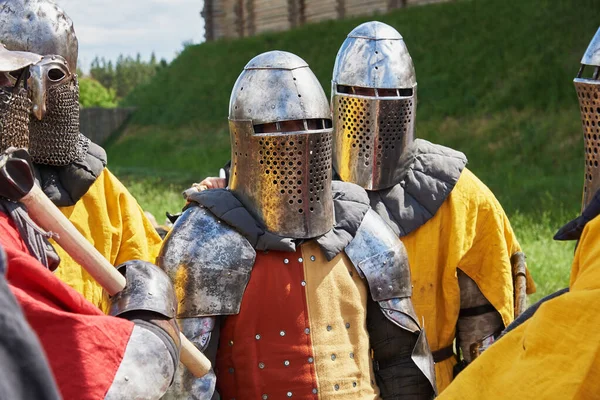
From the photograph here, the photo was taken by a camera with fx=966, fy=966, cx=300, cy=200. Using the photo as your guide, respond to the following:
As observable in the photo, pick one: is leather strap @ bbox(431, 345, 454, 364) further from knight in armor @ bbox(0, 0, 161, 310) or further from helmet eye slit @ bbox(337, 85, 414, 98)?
knight in armor @ bbox(0, 0, 161, 310)

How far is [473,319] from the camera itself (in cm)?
453

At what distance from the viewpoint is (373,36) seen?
4836 mm

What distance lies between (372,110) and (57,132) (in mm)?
1485

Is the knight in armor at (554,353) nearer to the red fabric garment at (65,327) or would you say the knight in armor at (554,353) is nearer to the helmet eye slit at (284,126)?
the red fabric garment at (65,327)

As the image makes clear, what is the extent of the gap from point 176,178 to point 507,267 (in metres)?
13.9

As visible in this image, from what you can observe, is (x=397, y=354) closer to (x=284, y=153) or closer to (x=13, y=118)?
(x=284, y=153)

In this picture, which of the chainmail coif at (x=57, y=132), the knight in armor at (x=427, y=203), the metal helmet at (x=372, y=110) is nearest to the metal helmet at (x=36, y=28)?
the chainmail coif at (x=57, y=132)

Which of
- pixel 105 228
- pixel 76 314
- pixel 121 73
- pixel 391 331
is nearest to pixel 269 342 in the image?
pixel 391 331

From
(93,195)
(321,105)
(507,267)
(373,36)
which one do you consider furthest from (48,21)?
(507,267)

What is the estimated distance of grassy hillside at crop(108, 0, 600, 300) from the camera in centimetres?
1156

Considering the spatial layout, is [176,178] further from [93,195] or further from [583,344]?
[583,344]

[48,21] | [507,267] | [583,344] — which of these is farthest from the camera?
[507,267]

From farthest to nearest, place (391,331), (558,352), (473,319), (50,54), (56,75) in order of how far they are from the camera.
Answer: (473,319), (50,54), (56,75), (391,331), (558,352)

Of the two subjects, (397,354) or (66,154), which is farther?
(66,154)
